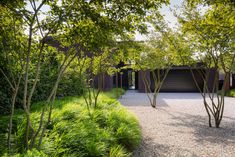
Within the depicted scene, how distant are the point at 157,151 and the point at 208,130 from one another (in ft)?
7.88

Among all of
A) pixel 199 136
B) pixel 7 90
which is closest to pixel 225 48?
pixel 199 136

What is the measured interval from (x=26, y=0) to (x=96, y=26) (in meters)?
1.02

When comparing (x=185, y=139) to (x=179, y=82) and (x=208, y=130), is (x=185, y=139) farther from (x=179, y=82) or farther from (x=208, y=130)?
(x=179, y=82)

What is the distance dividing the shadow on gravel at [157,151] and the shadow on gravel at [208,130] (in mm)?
880

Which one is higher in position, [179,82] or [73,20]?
[73,20]

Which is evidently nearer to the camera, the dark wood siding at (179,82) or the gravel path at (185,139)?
the gravel path at (185,139)

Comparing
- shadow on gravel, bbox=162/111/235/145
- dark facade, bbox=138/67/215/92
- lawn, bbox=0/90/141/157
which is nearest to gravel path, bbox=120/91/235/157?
shadow on gravel, bbox=162/111/235/145

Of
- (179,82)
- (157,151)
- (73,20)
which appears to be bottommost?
(157,151)

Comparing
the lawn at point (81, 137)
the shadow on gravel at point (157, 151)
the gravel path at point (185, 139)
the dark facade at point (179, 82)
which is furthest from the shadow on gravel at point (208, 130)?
the dark facade at point (179, 82)

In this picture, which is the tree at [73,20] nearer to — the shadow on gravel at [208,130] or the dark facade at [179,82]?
the shadow on gravel at [208,130]

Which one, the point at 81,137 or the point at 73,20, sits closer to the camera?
the point at 73,20

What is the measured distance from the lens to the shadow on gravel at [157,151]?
3990mm

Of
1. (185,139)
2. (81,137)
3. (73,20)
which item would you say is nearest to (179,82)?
(185,139)

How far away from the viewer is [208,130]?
19.0 ft
